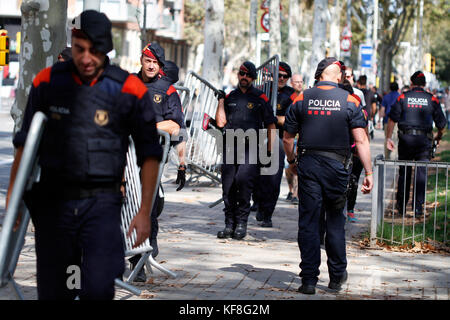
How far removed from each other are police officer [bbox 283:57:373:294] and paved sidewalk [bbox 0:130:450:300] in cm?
29

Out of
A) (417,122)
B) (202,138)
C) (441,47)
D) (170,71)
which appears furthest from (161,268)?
(441,47)

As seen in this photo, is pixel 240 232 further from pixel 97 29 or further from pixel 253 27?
pixel 253 27

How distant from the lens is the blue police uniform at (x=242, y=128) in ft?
34.1

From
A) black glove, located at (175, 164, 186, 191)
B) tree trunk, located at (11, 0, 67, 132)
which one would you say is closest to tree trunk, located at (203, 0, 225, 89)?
tree trunk, located at (11, 0, 67, 132)

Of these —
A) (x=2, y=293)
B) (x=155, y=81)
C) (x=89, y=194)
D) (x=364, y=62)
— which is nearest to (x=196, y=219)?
(x=155, y=81)

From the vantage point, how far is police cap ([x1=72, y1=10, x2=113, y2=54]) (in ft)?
14.5

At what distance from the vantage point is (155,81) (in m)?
8.01

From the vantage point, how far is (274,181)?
38.6ft

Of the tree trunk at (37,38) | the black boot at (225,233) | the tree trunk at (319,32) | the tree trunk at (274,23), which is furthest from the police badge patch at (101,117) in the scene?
the tree trunk at (274,23)

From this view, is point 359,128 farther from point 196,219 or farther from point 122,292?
point 196,219

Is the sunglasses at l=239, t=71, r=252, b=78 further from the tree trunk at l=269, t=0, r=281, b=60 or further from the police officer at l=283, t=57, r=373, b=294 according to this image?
the tree trunk at l=269, t=0, r=281, b=60

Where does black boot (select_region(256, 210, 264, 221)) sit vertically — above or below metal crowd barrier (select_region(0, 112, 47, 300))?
below

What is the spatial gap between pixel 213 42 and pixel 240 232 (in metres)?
9.65
